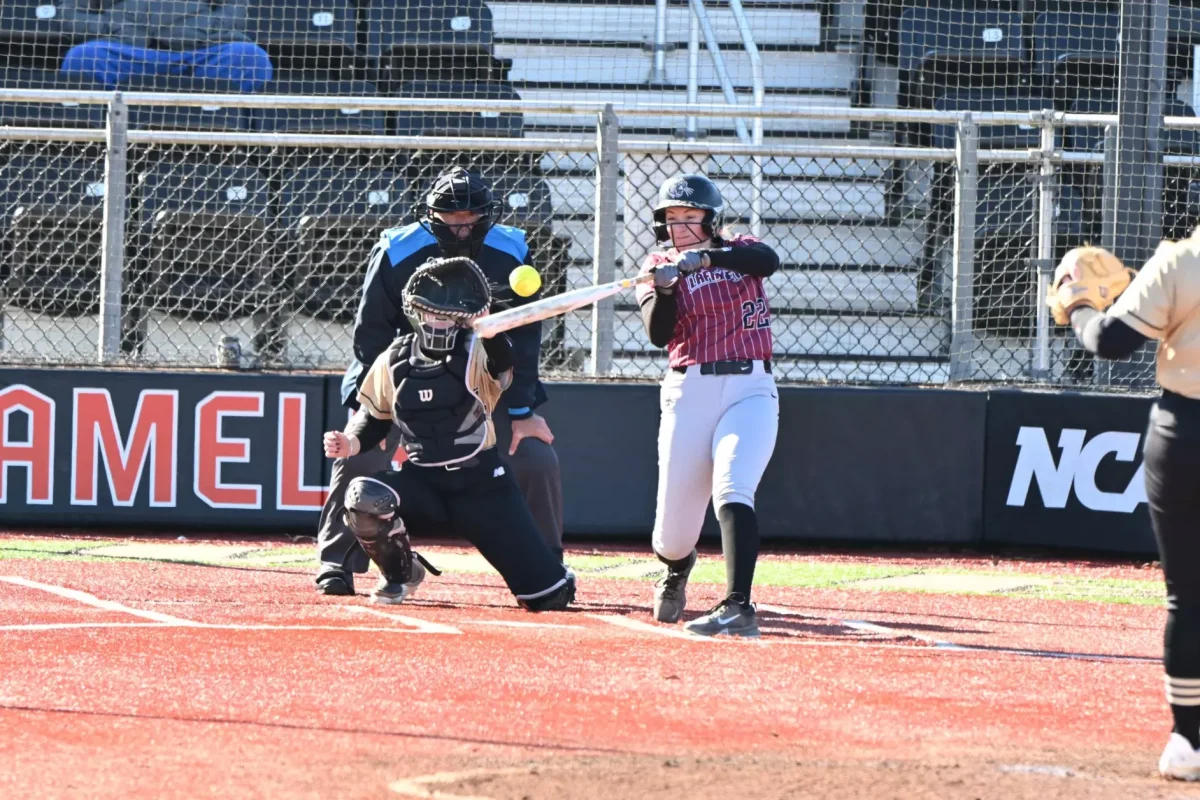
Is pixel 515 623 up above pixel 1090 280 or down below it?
below

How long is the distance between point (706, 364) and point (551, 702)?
1906 mm

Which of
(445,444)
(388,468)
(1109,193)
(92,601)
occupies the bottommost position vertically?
(92,601)

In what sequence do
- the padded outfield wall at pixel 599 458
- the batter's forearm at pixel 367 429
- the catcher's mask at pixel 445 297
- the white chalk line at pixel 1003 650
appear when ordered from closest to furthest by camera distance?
the white chalk line at pixel 1003 650 → the catcher's mask at pixel 445 297 → the batter's forearm at pixel 367 429 → the padded outfield wall at pixel 599 458

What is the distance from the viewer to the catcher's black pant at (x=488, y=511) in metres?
6.56

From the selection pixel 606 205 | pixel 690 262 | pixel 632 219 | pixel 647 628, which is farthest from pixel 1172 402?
pixel 632 219

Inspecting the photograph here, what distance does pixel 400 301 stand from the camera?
22.7 ft

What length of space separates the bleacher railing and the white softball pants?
2.97 meters

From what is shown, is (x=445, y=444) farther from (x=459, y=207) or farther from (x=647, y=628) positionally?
(x=647, y=628)

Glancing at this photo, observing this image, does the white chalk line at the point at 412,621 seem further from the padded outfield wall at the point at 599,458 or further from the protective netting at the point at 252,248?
the protective netting at the point at 252,248

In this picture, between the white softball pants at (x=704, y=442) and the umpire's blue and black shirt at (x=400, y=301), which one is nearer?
the white softball pants at (x=704, y=442)

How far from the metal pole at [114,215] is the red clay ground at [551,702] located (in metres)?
2.62

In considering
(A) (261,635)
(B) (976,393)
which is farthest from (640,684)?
(B) (976,393)

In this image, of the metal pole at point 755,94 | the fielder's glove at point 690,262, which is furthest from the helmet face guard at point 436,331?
the metal pole at point 755,94

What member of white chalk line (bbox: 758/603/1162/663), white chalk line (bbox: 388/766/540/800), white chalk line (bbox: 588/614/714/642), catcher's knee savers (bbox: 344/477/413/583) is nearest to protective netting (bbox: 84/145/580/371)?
catcher's knee savers (bbox: 344/477/413/583)
